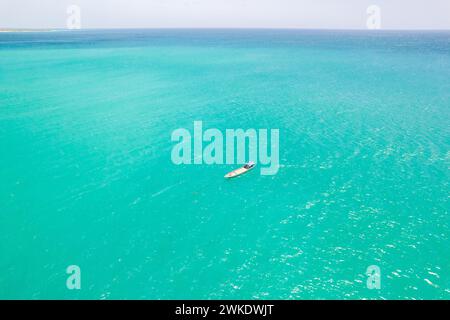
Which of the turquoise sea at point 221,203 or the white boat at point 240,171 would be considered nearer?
the turquoise sea at point 221,203

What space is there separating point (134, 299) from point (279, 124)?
175ft

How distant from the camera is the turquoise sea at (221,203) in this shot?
34219 millimetres

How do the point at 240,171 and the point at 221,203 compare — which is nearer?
the point at 221,203

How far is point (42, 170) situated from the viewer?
52.8 metres

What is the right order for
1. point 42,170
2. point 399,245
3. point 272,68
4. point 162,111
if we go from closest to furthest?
point 399,245 < point 42,170 < point 162,111 < point 272,68

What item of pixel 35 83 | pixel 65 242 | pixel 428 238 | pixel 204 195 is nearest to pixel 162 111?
pixel 204 195

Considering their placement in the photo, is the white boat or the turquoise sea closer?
the turquoise sea

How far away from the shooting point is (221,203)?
46188 millimetres

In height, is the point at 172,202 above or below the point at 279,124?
below

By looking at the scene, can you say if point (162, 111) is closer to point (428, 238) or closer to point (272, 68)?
point (428, 238)

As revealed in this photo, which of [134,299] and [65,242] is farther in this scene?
[65,242]

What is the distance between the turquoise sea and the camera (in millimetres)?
34219
